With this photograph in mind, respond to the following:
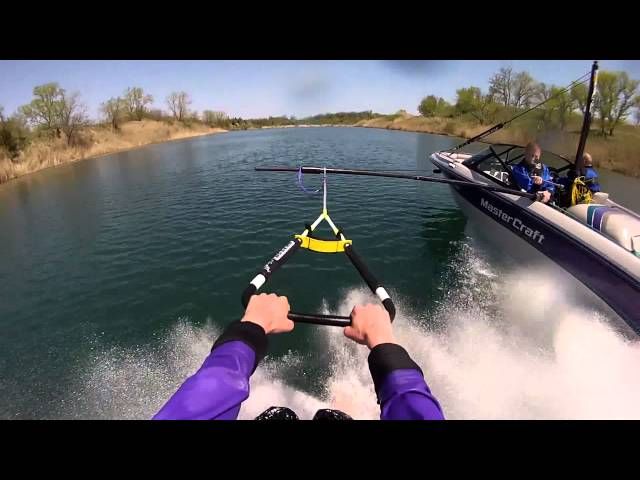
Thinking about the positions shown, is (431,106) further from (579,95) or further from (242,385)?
(242,385)

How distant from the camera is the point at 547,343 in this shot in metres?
6.65

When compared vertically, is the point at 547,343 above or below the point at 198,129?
below

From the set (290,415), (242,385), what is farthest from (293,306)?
(242,385)

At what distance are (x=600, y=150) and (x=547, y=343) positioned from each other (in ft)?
102

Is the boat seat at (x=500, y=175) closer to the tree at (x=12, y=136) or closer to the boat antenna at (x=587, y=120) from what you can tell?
the boat antenna at (x=587, y=120)

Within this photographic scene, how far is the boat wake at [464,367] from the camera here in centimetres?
529

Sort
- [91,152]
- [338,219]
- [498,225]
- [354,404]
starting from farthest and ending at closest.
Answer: [91,152] → [338,219] → [498,225] → [354,404]

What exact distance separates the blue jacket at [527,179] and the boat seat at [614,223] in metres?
1.36

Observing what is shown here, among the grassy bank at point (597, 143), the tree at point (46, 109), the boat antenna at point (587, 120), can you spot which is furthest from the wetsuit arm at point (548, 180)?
the tree at point (46, 109)

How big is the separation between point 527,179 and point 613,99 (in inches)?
1577

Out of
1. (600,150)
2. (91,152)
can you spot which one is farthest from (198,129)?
(600,150)

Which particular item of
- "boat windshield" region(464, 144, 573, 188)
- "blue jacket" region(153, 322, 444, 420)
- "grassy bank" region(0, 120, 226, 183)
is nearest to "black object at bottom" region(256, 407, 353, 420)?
"blue jacket" region(153, 322, 444, 420)
